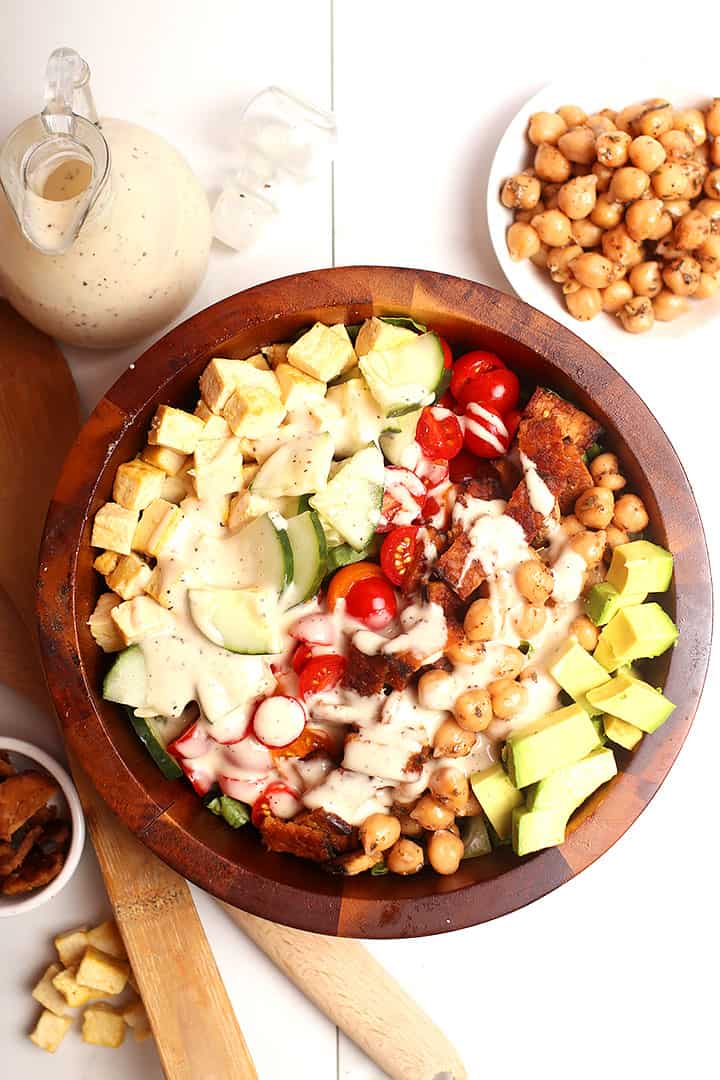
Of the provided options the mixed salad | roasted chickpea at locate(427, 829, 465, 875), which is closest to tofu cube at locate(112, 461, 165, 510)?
the mixed salad

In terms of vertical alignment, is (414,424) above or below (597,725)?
above

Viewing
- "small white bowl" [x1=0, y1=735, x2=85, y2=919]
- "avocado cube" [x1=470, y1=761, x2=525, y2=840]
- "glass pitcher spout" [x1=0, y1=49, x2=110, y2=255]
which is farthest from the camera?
"small white bowl" [x1=0, y1=735, x2=85, y2=919]

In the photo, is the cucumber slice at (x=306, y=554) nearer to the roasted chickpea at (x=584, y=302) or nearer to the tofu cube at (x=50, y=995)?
the roasted chickpea at (x=584, y=302)

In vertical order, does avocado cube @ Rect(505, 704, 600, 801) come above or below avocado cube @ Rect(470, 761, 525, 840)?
above

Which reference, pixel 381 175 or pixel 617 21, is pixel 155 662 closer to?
pixel 381 175

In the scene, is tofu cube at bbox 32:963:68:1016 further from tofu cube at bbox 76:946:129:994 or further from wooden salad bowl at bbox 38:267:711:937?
wooden salad bowl at bbox 38:267:711:937

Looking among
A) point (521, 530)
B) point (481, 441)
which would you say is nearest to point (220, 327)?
point (481, 441)
